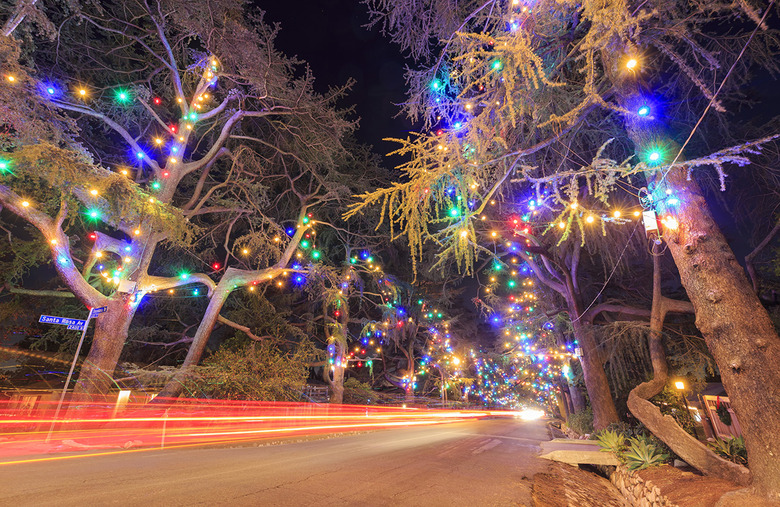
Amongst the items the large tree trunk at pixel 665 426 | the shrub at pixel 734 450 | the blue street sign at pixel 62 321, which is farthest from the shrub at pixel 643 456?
the blue street sign at pixel 62 321

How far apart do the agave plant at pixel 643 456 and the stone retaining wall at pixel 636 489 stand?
0.18 meters

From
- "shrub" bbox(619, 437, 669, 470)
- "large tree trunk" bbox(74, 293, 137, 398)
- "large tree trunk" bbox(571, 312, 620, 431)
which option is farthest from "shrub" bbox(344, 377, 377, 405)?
"shrub" bbox(619, 437, 669, 470)

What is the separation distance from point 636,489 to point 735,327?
140 inches

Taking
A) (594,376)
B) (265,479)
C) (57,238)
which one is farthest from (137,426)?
(594,376)

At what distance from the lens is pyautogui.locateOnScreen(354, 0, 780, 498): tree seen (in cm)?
407

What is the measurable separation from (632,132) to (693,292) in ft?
9.36

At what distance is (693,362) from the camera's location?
389 inches

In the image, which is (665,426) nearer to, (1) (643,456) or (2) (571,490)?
(1) (643,456)

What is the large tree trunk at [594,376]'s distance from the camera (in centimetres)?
1086

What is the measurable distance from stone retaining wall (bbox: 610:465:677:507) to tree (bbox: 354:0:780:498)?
133cm

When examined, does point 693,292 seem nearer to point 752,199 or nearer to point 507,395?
point 752,199

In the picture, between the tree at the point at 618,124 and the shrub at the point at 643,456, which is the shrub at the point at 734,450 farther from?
the tree at the point at 618,124

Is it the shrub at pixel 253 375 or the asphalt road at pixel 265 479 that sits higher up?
the shrub at pixel 253 375

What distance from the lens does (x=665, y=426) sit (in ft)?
18.8
